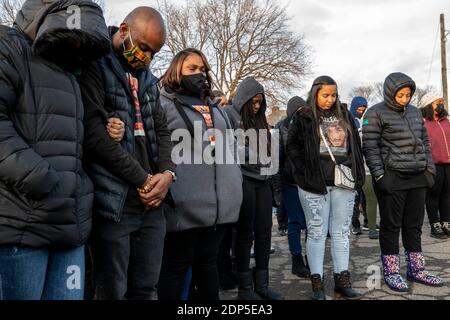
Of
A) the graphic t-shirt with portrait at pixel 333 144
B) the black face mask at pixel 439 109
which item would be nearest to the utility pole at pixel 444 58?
the black face mask at pixel 439 109

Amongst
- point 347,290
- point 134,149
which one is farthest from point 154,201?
point 347,290

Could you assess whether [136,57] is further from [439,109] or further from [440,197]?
[440,197]

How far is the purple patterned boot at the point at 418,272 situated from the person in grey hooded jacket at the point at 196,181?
2.01 meters

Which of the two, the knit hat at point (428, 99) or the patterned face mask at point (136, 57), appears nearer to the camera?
the patterned face mask at point (136, 57)

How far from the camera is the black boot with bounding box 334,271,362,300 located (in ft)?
11.2

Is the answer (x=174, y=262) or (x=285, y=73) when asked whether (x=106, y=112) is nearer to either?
(x=174, y=262)

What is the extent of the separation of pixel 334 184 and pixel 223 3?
23.4 m

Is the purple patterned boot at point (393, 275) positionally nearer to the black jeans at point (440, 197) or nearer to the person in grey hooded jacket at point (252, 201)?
the person in grey hooded jacket at point (252, 201)

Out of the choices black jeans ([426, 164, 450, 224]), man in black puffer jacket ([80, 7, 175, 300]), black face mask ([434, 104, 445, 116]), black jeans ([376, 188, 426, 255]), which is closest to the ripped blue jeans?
black jeans ([376, 188, 426, 255])

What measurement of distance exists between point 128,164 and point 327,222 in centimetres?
201

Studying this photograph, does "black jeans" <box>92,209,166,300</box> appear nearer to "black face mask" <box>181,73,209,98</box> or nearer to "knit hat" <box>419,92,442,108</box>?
"black face mask" <box>181,73,209,98</box>

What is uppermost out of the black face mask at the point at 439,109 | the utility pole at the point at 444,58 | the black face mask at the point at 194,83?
the utility pole at the point at 444,58

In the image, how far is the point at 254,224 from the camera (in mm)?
3547

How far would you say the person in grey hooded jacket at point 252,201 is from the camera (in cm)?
344
